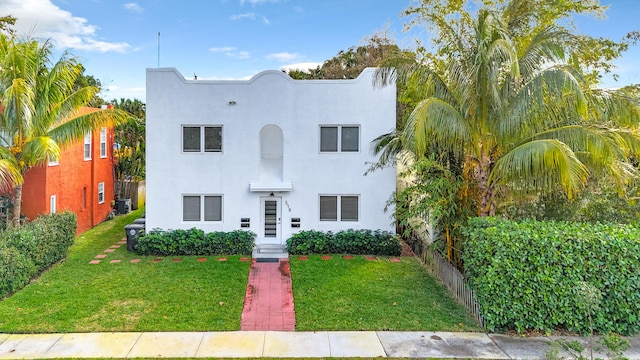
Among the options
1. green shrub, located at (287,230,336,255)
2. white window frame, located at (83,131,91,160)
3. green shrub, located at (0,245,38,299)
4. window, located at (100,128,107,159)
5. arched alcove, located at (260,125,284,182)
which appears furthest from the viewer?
window, located at (100,128,107,159)

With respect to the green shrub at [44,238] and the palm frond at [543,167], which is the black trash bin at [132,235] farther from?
the palm frond at [543,167]

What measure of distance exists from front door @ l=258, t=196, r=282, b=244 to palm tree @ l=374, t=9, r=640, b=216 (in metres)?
6.95

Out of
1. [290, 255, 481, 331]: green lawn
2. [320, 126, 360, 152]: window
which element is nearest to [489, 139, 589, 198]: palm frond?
[290, 255, 481, 331]: green lawn

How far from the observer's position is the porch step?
1422 centimetres

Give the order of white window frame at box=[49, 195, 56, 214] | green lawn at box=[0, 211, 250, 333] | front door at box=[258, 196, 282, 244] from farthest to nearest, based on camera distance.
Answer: white window frame at box=[49, 195, 56, 214]
front door at box=[258, 196, 282, 244]
green lawn at box=[0, 211, 250, 333]

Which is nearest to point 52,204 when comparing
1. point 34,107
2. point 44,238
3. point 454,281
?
point 44,238

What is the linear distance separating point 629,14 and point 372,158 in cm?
1054

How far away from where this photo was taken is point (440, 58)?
1538 cm

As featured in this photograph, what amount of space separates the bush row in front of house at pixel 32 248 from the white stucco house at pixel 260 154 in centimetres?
276

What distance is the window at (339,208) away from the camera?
49.1 feet

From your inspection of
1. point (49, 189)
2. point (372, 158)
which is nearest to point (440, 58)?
point (372, 158)

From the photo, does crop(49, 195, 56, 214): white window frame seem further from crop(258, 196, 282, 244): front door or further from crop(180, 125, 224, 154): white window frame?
crop(258, 196, 282, 244): front door

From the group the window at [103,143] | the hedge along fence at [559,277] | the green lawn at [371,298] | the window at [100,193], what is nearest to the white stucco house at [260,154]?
the green lawn at [371,298]

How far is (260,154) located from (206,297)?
6.20 metres
